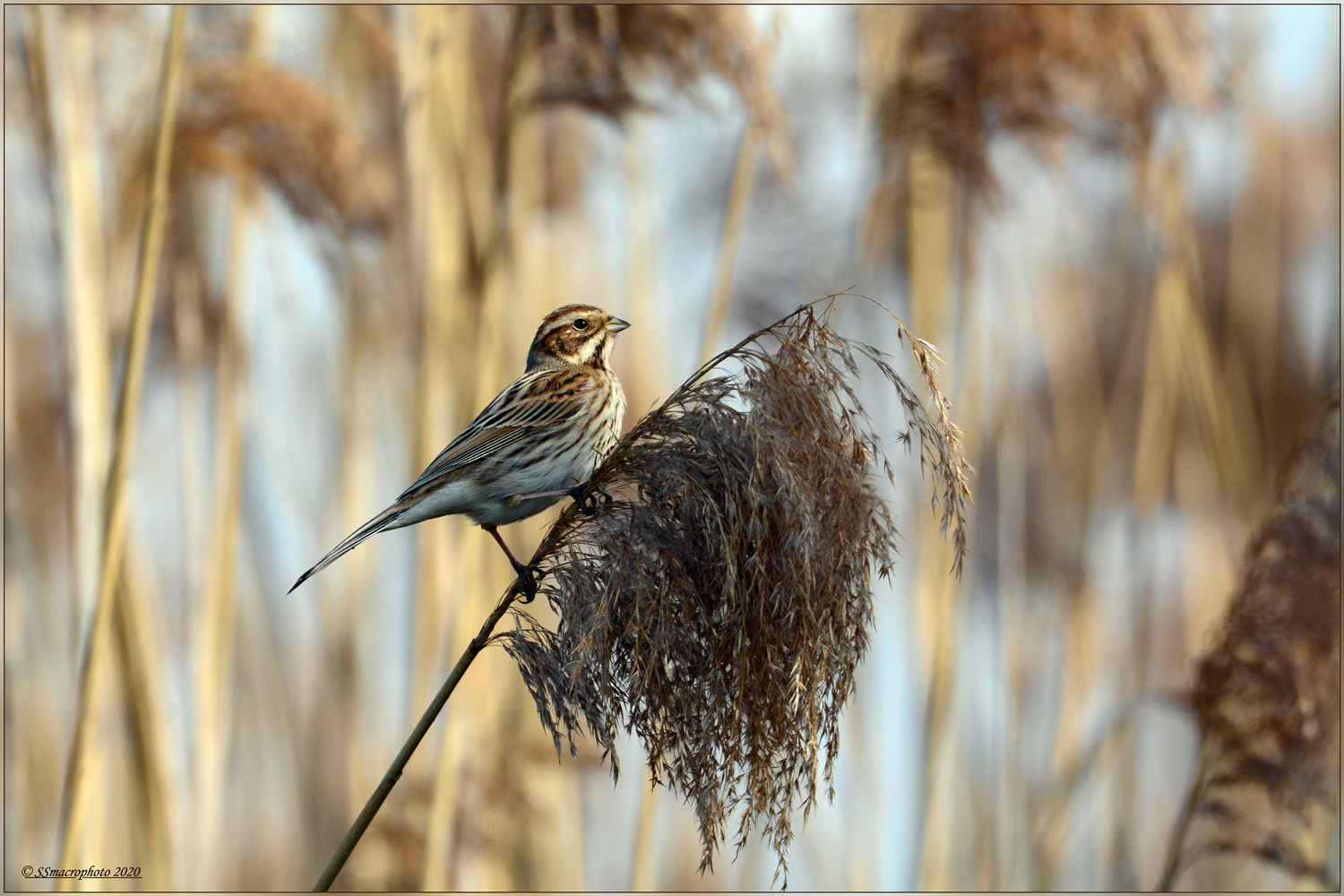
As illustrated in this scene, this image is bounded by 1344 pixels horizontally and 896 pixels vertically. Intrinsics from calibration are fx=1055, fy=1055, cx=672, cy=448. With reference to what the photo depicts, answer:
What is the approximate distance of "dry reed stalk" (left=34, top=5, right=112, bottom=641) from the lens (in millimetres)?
3035

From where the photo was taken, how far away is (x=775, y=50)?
147 inches

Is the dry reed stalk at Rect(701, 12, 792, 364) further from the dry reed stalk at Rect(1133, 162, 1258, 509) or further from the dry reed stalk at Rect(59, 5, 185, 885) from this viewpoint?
the dry reed stalk at Rect(1133, 162, 1258, 509)

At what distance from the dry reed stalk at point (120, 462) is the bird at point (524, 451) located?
667mm

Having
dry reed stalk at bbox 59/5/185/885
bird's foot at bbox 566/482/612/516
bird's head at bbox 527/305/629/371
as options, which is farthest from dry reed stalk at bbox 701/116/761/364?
dry reed stalk at bbox 59/5/185/885

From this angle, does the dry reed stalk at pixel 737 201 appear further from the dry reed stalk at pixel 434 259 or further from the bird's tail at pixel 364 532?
the bird's tail at pixel 364 532

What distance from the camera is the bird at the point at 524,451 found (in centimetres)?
297

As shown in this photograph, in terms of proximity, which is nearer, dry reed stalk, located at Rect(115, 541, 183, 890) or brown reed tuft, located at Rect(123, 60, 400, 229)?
dry reed stalk, located at Rect(115, 541, 183, 890)

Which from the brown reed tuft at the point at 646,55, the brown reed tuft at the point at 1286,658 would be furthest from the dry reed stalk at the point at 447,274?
the brown reed tuft at the point at 1286,658

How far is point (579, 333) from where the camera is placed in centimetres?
365

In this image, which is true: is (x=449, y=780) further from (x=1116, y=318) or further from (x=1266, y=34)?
(x=1266, y=34)

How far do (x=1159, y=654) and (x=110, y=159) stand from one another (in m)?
5.43

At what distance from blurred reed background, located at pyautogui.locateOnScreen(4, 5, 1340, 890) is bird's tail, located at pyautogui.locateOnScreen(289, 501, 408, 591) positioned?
664 millimetres

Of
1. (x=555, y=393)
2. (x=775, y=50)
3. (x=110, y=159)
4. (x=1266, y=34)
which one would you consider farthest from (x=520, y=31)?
(x=1266, y=34)

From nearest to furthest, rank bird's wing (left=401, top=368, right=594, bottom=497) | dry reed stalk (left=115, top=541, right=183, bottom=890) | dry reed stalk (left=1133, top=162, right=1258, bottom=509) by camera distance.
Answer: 1. bird's wing (left=401, top=368, right=594, bottom=497)
2. dry reed stalk (left=115, top=541, right=183, bottom=890)
3. dry reed stalk (left=1133, top=162, right=1258, bottom=509)
